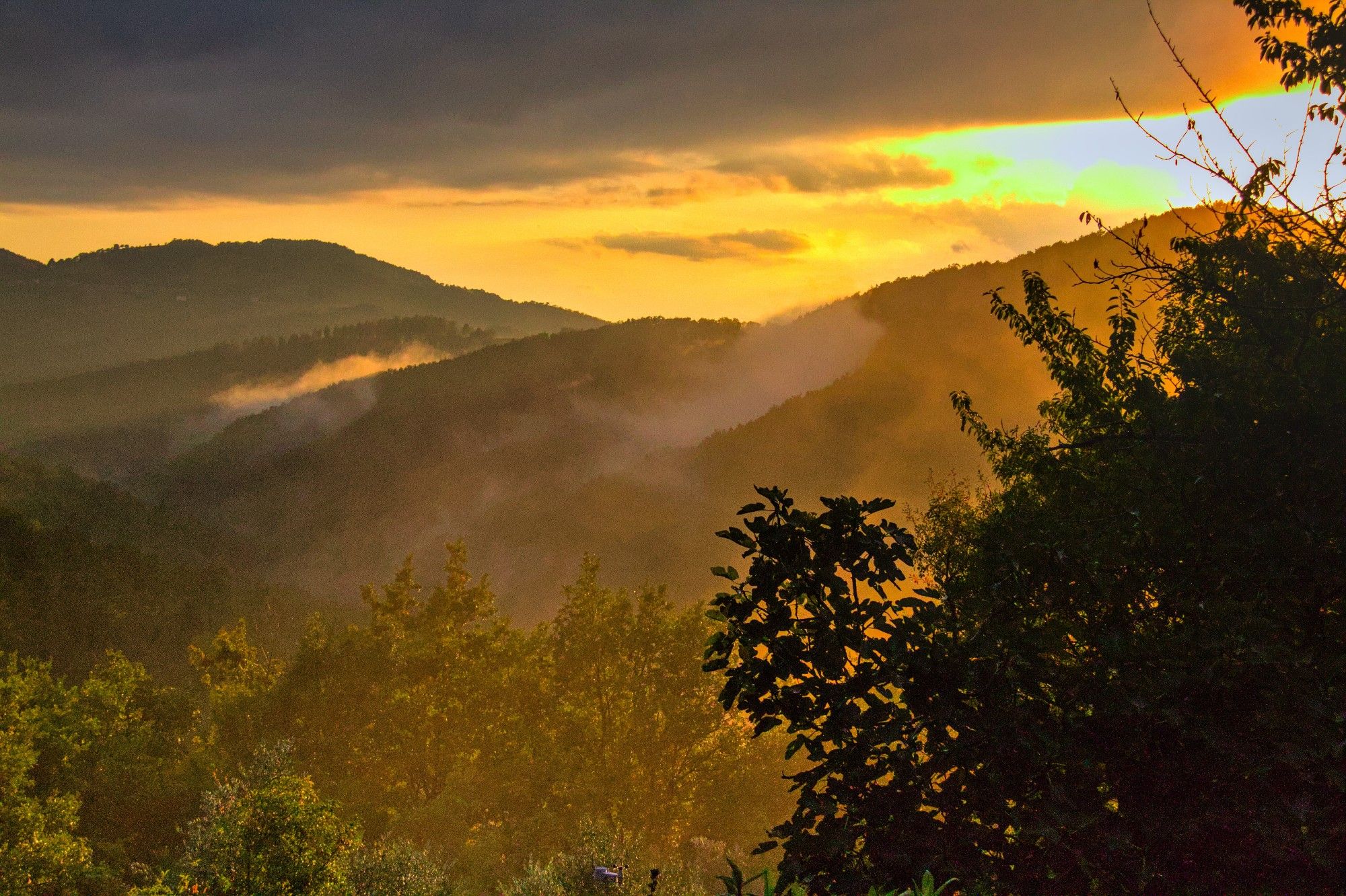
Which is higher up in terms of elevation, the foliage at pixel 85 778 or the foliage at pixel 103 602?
the foliage at pixel 85 778

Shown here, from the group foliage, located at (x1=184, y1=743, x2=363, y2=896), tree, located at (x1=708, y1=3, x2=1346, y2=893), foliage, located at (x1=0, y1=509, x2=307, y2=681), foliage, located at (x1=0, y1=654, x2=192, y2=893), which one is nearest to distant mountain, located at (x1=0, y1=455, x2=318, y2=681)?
foliage, located at (x1=0, y1=509, x2=307, y2=681)

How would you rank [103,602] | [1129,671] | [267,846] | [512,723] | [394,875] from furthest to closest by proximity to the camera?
[103,602] → [512,723] → [394,875] → [267,846] → [1129,671]

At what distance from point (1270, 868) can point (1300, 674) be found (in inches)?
63.7

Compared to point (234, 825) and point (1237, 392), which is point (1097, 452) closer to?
point (1237, 392)

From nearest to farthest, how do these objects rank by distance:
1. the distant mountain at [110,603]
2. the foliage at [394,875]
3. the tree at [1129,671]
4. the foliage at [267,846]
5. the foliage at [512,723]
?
the tree at [1129,671] → the foliage at [267,846] → the foliage at [394,875] → the foliage at [512,723] → the distant mountain at [110,603]

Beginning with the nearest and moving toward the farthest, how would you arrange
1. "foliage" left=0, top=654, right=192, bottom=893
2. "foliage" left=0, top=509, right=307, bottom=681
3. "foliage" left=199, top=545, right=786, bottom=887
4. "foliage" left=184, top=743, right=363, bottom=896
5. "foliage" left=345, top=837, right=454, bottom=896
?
"foliage" left=184, top=743, right=363, bottom=896 → "foliage" left=345, top=837, right=454, bottom=896 → "foliage" left=0, top=654, right=192, bottom=893 → "foliage" left=199, top=545, right=786, bottom=887 → "foliage" left=0, top=509, right=307, bottom=681

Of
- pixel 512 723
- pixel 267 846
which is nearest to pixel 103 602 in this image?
pixel 512 723

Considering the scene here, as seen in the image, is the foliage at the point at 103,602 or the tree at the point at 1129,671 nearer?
the tree at the point at 1129,671

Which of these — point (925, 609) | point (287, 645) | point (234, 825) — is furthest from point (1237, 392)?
point (287, 645)

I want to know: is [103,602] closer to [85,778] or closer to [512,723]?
[85,778]

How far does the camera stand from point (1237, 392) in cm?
959

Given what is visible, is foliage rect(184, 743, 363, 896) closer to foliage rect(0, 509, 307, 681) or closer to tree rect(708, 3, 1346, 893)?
tree rect(708, 3, 1346, 893)

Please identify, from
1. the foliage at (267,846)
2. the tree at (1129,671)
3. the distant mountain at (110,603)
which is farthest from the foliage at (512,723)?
the distant mountain at (110,603)

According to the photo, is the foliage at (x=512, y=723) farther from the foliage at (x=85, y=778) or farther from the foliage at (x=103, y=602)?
the foliage at (x=103, y=602)
